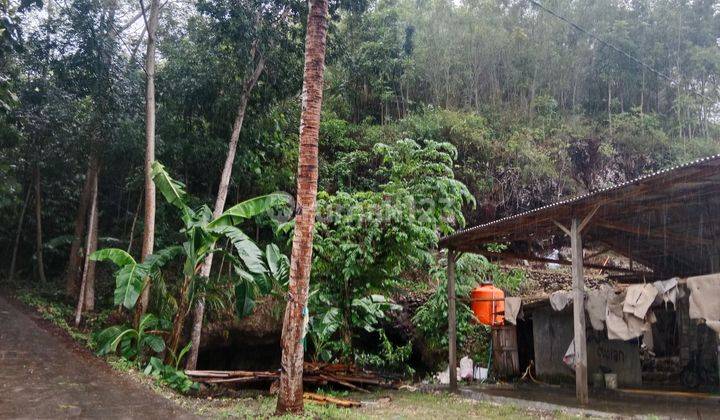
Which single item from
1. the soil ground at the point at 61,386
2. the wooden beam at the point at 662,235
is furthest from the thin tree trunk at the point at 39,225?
the wooden beam at the point at 662,235

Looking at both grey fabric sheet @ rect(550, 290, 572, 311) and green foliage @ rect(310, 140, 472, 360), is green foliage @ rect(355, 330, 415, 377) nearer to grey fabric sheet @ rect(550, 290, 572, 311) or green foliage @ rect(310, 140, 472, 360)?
green foliage @ rect(310, 140, 472, 360)

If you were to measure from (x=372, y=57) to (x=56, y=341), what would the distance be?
13454mm

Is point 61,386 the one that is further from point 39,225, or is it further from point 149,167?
point 39,225

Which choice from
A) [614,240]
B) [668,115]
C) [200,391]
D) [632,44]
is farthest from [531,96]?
[200,391]

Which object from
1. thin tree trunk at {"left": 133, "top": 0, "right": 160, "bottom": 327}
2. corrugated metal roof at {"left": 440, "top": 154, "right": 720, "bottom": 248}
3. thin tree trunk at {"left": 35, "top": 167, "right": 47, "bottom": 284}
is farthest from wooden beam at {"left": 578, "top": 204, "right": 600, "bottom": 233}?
thin tree trunk at {"left": 35, "top": 167, "right": 47, "bottom": 284}

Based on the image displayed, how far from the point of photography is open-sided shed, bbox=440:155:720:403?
700 cm

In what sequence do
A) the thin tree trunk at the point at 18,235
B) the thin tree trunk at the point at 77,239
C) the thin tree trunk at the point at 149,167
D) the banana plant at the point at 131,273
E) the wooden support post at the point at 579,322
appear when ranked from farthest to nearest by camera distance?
1. the thin tree trunk at the point at 18,235
2. the thin tree trunk at the point at 77,239
3. the thin tree trunk at the point at 149,167
4. the banana plant at the point at 131,273
5. the wooden support post at the point at 579,322

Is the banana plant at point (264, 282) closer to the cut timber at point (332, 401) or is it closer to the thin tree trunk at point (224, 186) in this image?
the thin tree trunk at point (224, 186)

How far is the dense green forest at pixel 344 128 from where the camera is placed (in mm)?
10586

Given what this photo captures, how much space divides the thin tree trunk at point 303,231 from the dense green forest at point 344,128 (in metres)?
2.51

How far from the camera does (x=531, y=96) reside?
Result: 22.3 meters

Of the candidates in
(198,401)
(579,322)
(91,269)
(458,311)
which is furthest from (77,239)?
(579,322)

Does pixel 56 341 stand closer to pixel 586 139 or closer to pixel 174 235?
pixel 174 235

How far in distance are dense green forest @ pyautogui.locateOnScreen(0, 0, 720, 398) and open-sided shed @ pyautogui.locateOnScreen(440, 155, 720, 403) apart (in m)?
1.69
